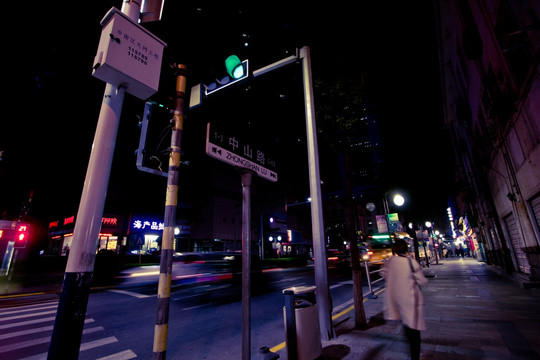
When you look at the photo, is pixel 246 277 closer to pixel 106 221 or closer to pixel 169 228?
pixel 169 228

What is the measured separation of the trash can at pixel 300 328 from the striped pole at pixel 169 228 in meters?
1.93

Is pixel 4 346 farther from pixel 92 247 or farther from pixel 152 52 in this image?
pixel 152 52

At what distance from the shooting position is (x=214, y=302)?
930 cm

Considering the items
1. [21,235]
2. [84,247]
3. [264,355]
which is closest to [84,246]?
[84,247]

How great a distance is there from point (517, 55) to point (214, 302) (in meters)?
14.5

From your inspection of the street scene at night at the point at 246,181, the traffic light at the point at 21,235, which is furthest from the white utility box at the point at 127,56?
the traffic light at the point at 21,235

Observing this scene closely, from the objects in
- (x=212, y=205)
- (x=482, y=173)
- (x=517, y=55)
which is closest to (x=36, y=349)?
(x=517, y=55)

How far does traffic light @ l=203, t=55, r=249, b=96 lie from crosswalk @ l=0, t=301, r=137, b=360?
17.7 feet

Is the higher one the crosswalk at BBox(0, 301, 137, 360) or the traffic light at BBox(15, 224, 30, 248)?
the traffic light at BBox(15, 224, 30, 248)

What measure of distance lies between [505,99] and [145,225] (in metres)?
36.0

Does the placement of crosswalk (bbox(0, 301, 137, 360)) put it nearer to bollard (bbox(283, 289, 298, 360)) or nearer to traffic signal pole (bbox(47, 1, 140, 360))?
bollard (bbox(283, 289, 298, 360))

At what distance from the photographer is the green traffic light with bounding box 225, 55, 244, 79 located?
4.02 meters

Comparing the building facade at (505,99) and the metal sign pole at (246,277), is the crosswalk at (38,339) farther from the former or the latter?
the building facade at (505,99)

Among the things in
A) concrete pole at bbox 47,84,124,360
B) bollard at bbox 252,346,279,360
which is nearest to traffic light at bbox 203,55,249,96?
concrete pole at bbox 47,84,124,360
